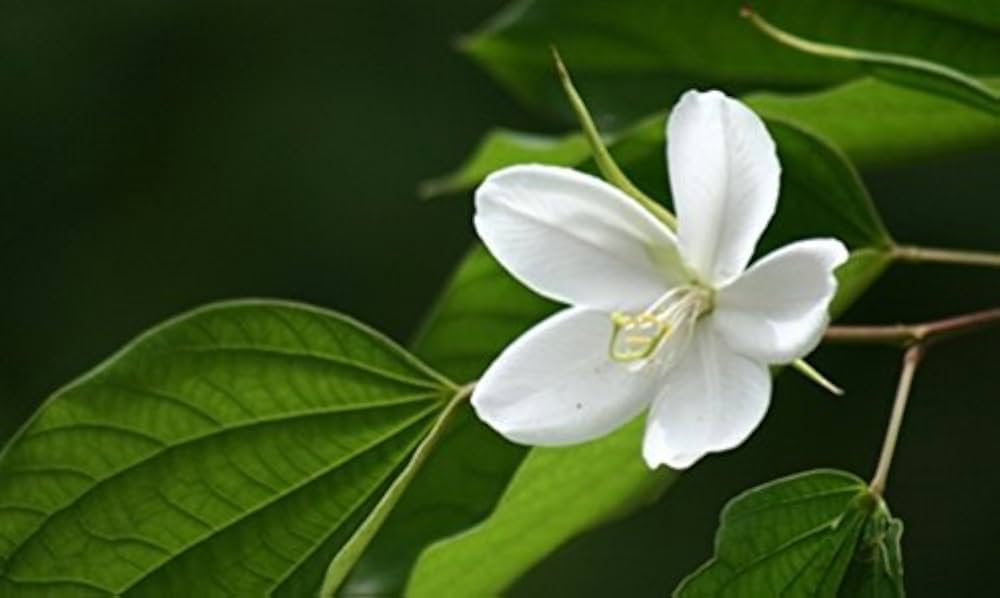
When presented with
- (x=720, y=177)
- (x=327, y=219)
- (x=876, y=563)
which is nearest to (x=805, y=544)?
(x=876, y=563)

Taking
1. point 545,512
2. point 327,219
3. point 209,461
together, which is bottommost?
point 327,219

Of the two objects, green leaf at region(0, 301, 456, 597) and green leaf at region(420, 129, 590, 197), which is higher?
green leaf at region(0, 301, 456, 597)

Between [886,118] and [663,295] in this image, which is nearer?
[663,295]

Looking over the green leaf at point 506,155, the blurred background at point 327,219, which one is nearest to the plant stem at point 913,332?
the green leaf at point 506,155

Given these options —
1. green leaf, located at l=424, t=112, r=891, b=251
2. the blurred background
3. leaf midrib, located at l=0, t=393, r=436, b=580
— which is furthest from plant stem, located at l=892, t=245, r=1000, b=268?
the blurred background

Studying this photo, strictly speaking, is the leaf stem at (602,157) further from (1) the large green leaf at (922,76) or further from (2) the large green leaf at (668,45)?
(2) the large green leaf at (668,45)

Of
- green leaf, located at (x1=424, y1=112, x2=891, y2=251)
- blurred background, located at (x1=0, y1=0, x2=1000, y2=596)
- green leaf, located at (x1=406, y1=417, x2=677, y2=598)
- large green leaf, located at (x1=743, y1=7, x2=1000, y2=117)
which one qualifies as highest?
large green leaf, located at (x1=743, y1=7, x2=1000, y2=117)

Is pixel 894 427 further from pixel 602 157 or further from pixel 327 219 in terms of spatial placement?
pixel 327 219

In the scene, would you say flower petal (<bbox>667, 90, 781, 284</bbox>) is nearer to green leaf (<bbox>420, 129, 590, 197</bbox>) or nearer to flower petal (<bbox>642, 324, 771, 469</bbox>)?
flower petal (<bbox>642, 324, 771, 469</bbox>)
